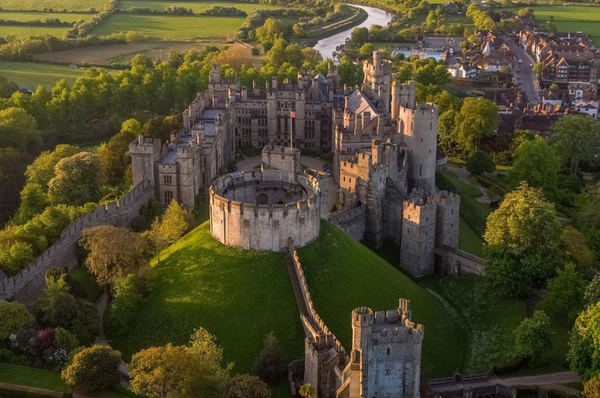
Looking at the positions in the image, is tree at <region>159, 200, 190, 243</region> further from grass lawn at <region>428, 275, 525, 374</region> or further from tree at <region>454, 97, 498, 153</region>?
tree at <region>454, 97, 498, 153</region>

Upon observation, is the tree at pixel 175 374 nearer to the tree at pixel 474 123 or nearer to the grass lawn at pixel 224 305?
the grass lawn at pixel 224 305

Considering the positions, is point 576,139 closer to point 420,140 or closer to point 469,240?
point 420,140

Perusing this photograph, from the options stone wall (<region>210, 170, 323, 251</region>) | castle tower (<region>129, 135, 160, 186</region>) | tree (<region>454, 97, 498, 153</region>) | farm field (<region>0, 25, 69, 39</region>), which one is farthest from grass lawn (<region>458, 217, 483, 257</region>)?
farm field (<region>0, 25, 69, 39</region>)

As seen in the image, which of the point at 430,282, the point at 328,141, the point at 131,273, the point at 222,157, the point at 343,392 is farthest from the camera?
the point at 328,141

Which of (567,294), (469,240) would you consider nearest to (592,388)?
(567,294)

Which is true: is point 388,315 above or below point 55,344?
above

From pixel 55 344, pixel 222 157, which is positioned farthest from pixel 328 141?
pixel 55 344

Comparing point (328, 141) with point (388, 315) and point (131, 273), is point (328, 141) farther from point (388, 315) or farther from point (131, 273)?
point (388, 315)
